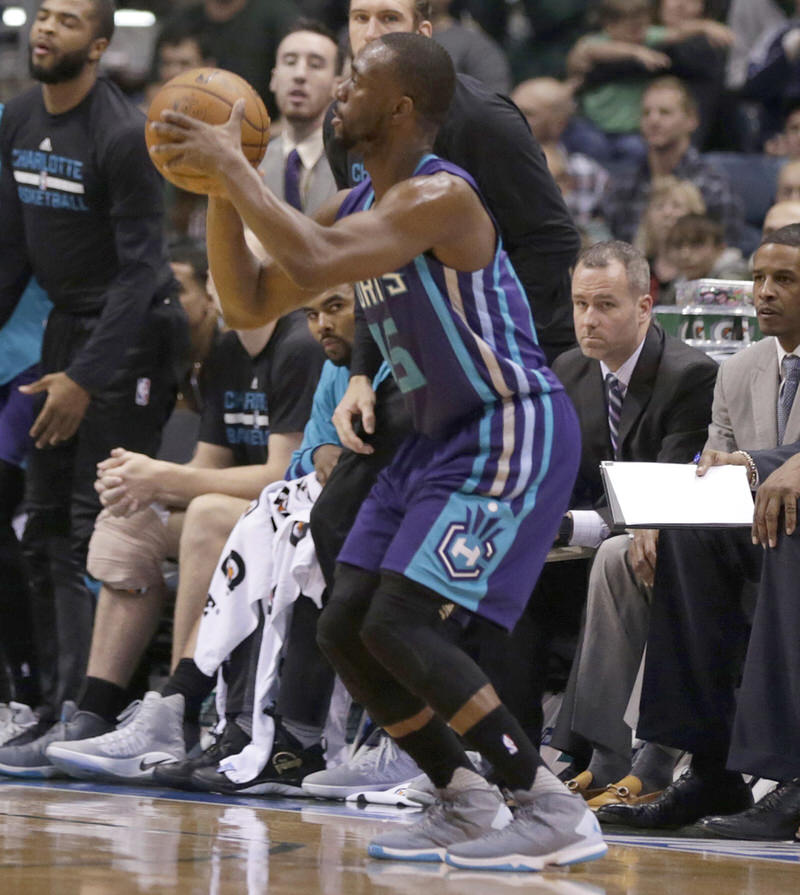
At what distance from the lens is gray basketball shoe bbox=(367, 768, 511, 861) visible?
3703mm

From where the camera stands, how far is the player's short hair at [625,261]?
5105mm

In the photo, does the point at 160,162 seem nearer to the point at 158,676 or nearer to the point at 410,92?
the point at 410,92

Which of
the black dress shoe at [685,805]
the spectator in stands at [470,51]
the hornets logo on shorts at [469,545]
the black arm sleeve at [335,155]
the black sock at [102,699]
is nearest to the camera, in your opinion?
the hornets logo on shorts at [469,545]

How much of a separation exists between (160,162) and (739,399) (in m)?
2.14

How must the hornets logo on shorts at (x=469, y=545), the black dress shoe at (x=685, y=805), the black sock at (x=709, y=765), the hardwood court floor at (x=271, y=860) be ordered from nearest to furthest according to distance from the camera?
the hardwood court floor at (x=271, y=860) → the hornets logo on shorts at (x=469, y=545) → the black dress shoe at (x=685, y=805) → the black sock at (x=709, y=765)

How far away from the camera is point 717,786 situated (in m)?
4.56

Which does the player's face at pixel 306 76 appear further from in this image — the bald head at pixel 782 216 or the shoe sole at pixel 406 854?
the shoe sole at pixel 406 854

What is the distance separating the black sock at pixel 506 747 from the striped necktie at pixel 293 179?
→ 3.53 meters

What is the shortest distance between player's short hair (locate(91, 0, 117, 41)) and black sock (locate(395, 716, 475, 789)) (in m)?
3.35

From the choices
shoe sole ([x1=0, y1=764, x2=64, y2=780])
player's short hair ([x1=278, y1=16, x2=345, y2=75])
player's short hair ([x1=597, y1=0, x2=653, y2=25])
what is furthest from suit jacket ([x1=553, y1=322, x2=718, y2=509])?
player's short hair ([x1=597, y1=0, x2=653, y2=25])

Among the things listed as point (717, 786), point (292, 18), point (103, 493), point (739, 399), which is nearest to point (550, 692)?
point (717, 786)

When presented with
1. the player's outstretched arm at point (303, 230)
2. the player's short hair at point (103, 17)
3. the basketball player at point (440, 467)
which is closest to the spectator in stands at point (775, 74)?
the player's short hair at point (103, 17)

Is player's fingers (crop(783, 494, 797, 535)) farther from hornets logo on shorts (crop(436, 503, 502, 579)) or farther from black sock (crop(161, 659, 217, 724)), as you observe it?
black sock (crop(161, 659, 217, 724))

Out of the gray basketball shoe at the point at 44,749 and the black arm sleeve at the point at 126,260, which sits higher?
the black arm sleeve at the point at 126,260
